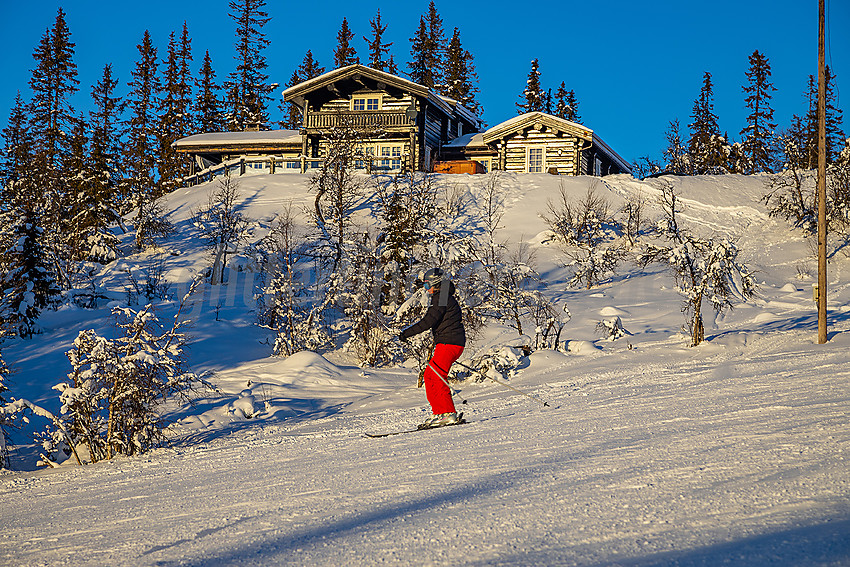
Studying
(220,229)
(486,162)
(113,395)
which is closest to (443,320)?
(113,395)

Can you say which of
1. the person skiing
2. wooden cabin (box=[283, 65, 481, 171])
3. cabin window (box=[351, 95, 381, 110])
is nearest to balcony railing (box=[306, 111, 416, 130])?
wooden cabin (box=[283, 65, 481, 171])

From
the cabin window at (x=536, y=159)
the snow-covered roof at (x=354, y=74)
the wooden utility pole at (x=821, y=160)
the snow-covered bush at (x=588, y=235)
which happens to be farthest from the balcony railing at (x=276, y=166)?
the wooden utility pole at (x=821, y=160)

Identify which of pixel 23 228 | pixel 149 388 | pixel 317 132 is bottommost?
pixel 149 388

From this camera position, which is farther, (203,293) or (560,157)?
(560,157)

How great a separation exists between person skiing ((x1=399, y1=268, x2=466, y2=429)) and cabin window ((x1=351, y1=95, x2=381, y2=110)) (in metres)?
35.8

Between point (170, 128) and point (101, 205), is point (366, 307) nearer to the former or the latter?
point (101, 205)

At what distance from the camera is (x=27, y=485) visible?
745cm

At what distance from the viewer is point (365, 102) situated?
1689 inches

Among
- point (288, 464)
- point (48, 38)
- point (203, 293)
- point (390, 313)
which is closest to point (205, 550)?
point (288, 464)

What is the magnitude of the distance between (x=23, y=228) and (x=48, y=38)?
35251mm

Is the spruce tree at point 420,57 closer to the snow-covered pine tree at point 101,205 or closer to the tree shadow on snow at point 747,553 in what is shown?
the snow-covered pine tree at point 101,205

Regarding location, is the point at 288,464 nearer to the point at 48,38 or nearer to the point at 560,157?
the point at 560,157

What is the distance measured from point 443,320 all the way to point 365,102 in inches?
1429

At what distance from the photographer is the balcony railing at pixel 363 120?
133ft
